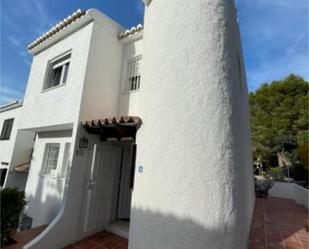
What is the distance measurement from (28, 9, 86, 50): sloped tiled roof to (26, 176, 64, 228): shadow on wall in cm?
943

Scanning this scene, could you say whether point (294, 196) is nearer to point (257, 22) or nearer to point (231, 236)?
point (257, 22)

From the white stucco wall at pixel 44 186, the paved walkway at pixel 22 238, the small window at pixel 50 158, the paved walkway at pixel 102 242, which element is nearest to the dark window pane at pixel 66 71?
the white stucco wall at pixel 44 186

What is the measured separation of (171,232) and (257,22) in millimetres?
14539

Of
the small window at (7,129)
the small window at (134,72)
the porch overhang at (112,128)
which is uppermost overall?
the small window at (134,72)

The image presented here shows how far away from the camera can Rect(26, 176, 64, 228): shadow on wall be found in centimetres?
1070

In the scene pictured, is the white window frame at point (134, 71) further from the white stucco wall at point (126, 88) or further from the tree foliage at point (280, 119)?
the tree foliage at point (280, 119)

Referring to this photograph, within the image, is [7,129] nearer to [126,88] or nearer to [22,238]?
[22,238]

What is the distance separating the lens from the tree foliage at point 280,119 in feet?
98.1

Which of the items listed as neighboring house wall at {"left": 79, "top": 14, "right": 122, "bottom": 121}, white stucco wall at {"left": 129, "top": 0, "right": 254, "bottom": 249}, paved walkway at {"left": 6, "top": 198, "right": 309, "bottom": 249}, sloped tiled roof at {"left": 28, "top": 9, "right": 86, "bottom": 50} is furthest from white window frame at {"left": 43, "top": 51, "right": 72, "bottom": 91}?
paved walkway at {"left": 6, "top": 198, "right": 309, "bottom": 249}

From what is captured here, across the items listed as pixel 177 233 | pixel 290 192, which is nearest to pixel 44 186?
pixel 177 233

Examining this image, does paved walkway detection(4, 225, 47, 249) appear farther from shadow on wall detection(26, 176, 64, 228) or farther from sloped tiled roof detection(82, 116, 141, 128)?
sloped tiled roof detection(82, 116, 141, 128)

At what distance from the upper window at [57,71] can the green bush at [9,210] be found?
7.02 metres

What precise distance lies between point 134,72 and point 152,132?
6.39m

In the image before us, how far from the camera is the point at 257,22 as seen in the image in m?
13.3
